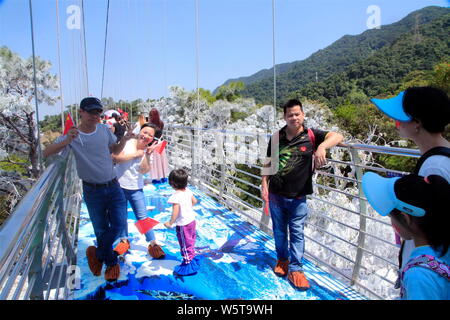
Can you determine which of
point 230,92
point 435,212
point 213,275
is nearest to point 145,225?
point 213,275

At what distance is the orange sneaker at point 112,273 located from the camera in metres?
2.07

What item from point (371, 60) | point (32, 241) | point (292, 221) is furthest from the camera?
point (371, 60)

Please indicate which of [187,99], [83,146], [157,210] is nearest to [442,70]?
[187,99]

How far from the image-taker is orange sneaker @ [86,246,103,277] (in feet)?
7.01

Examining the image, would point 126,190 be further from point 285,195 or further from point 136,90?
point 136,90

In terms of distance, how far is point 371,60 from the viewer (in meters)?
28.3

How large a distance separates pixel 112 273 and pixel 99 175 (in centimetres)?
64

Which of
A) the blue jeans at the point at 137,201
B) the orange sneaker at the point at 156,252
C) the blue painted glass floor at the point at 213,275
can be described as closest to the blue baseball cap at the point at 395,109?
the blue painted glass floor at the point at 213,275

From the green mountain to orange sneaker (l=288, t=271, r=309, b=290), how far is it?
65.0 ft

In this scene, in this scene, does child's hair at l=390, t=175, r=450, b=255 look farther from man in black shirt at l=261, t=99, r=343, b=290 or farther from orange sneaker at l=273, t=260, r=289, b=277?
orange sneaker at l=273, t=260, r=289, b=277

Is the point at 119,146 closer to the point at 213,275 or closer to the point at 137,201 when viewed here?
the point at 137,201

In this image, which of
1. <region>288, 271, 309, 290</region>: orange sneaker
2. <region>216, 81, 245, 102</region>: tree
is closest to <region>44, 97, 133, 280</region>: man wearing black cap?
<region>288, 271, 309, 290</region>: orange sneaker

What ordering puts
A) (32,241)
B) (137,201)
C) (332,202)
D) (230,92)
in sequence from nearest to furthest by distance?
1. (32,241)
2. (137,201)
3. (332,202)
4. (230,92)

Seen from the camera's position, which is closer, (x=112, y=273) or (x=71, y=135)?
(x=71, y=135)
